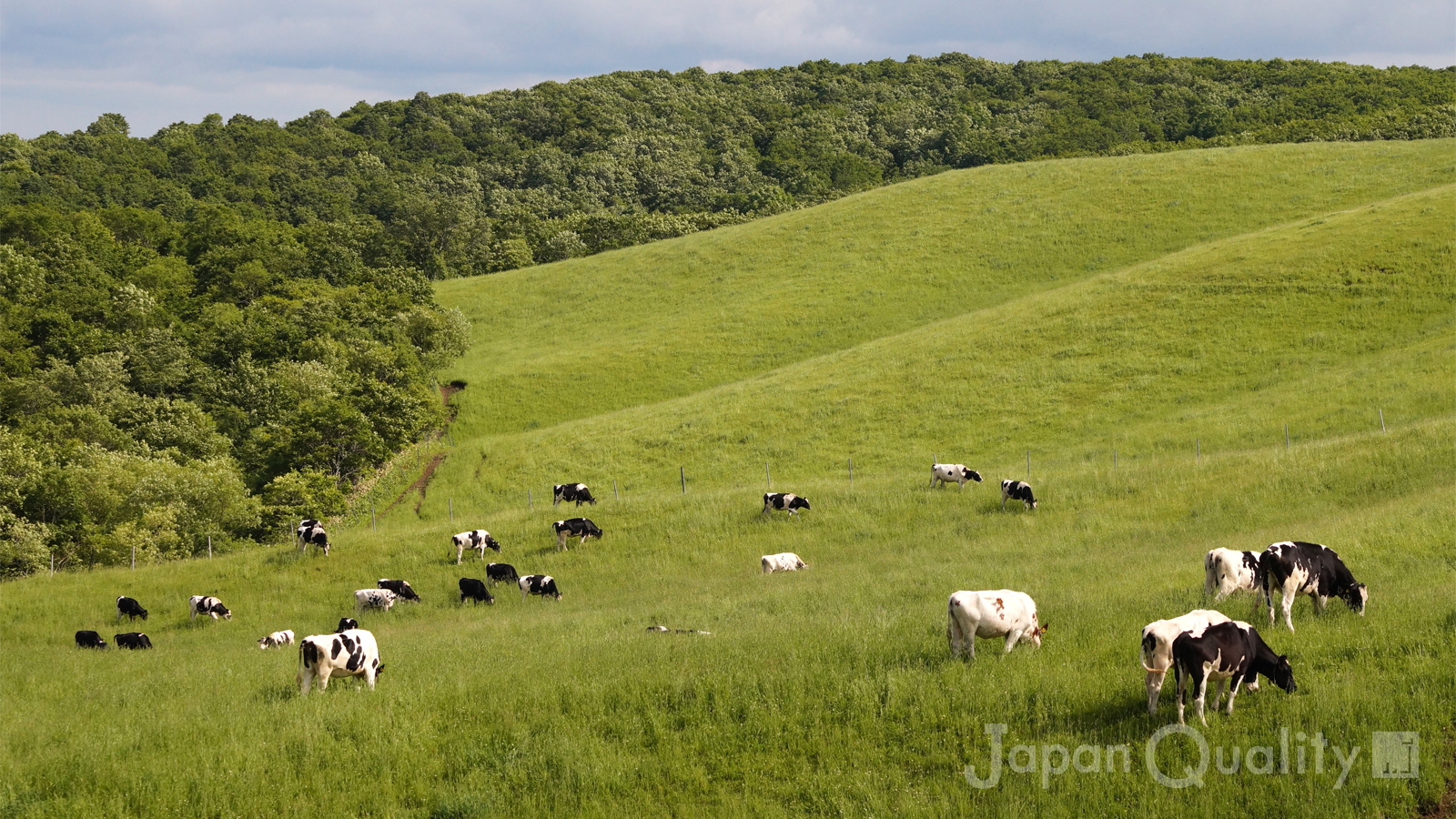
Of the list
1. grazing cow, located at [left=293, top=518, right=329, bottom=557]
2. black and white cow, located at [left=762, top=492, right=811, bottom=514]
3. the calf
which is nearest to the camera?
the calf

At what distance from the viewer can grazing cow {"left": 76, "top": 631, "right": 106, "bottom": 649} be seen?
79.7ft

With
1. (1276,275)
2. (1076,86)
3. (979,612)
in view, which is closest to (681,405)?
(1276,275)

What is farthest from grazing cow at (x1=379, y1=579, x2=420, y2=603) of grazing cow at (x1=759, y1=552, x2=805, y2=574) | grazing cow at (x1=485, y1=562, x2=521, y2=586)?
grazing cow at (x1=759, y1=552, x2=805, y2=574)

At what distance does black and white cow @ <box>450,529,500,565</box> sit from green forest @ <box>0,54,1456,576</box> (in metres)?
14.6

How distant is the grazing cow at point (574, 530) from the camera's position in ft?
99.2

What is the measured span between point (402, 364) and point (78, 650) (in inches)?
1649

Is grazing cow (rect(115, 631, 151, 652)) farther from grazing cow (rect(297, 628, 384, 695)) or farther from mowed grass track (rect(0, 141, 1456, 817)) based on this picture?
grazing cow (rect(297, 628, 384, 695))

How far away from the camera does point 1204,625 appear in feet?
38.4

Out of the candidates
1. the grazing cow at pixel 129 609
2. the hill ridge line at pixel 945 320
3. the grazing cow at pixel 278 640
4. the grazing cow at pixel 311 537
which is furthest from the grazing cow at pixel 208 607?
the hill ridge line at pixel 945 320

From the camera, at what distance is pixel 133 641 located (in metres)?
24.3

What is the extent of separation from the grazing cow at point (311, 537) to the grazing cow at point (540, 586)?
8134 mm

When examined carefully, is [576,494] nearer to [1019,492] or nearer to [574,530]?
[574,530]

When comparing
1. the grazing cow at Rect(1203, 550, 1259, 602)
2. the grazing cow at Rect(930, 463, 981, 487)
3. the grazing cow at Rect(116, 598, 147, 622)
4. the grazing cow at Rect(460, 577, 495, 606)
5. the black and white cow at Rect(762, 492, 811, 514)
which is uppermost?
the grazing cow at Rect(930, 463, 981, 487)

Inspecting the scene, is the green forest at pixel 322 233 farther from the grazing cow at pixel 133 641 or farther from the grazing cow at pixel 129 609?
the grazing cow at pixel 133 641
